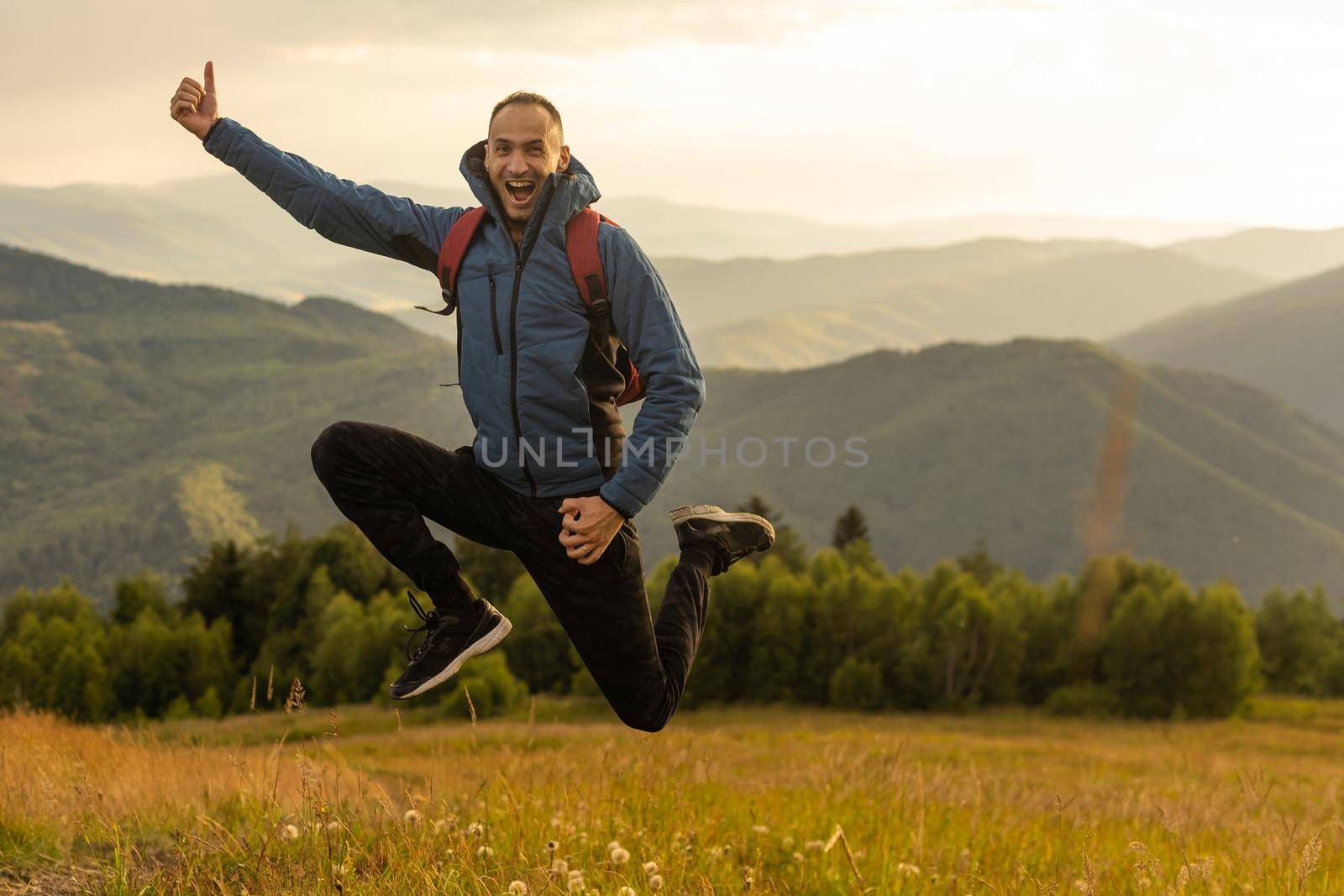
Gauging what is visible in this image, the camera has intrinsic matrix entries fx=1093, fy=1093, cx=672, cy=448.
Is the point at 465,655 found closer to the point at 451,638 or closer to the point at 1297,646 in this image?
the point at 451,638

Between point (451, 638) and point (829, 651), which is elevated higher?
point (451, 638)

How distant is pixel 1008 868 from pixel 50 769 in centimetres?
562

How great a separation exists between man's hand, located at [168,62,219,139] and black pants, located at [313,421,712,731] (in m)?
1.73

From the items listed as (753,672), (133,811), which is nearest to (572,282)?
(133,811)

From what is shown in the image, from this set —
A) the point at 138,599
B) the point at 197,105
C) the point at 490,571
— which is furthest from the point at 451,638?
the point at 138,599

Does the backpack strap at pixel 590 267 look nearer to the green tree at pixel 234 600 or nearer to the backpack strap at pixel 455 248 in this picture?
the backpack strap at pixel 455 248

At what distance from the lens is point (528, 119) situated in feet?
17.1

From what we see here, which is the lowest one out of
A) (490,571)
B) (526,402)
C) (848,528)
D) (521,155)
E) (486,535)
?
(490,571)

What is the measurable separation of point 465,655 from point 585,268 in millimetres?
2082

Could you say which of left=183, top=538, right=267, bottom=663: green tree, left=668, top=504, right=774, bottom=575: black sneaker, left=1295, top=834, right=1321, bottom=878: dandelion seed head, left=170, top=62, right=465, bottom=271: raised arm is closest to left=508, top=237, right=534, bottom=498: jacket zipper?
left=170, top=62, right=465, bottom=271: raised arm

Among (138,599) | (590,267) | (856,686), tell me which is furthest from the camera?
Result: (138,599)

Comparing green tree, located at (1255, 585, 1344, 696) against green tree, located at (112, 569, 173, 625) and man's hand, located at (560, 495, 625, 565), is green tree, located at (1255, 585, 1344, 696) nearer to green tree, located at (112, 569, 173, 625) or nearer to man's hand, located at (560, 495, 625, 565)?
green tree, located at (112, 569, 173, 625)

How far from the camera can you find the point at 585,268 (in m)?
5.06

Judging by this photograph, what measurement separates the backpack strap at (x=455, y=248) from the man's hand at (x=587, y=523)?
1230 mm
